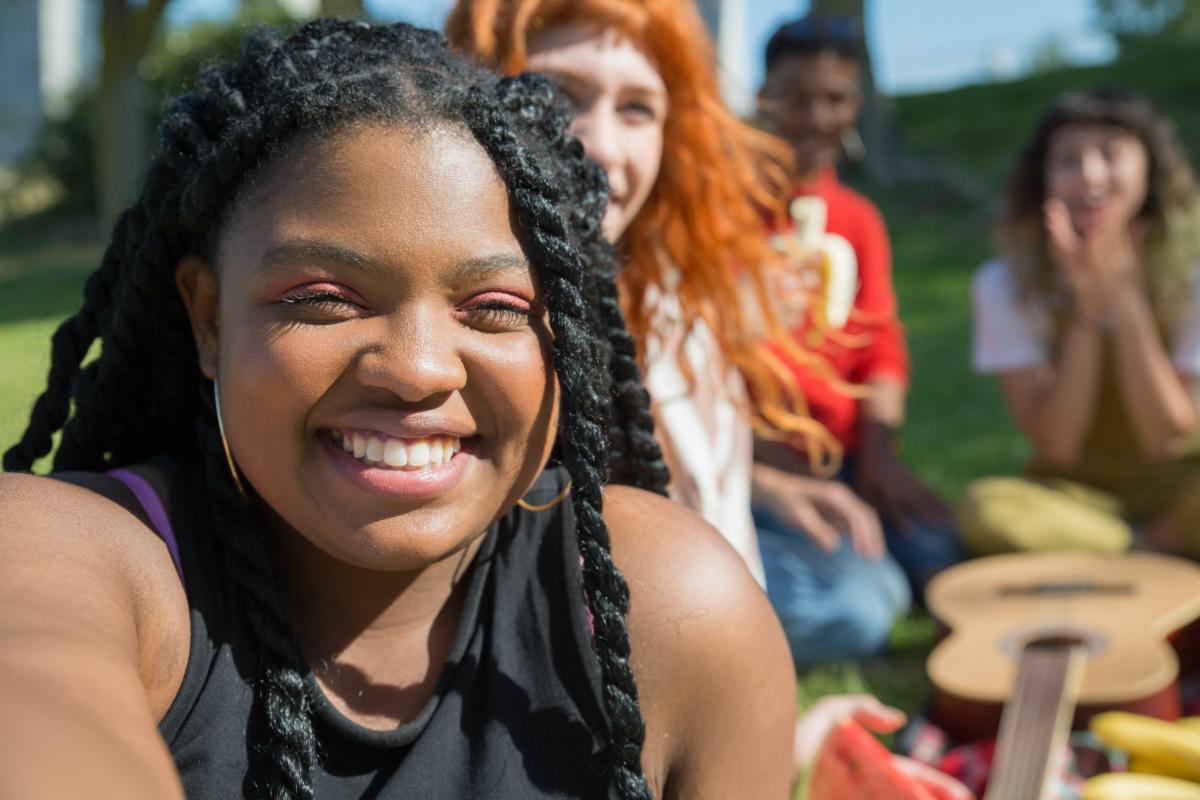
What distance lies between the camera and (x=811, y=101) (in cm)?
402

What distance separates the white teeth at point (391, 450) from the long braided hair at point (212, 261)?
0.17 m

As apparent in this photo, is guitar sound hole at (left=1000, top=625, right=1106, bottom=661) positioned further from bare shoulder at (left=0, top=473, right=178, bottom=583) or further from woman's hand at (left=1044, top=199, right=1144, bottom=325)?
bare shoulder at (left=0, top=473, right=178, bottom=583)

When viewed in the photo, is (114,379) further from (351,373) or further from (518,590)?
(518,590)

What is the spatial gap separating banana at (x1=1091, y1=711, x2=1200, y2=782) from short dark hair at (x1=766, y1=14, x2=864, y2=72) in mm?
2253

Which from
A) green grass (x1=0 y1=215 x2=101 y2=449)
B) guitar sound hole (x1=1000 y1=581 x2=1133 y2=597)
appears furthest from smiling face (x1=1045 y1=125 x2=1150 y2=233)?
green grass (x1=0 y1=215 x2=101 y2=449)

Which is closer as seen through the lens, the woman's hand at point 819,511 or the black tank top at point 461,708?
the black tank top at point 461,708

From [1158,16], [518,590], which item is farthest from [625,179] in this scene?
[1158,16]

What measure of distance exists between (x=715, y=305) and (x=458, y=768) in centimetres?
138

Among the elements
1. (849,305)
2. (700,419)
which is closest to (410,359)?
(700,419)

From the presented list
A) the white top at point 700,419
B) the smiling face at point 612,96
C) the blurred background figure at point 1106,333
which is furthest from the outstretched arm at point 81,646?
the blurred background figure at point 1106,333

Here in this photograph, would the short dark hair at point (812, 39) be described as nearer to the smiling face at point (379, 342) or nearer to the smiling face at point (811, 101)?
the smiling face at point (811, 101)

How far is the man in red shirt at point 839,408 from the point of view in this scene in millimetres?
3578

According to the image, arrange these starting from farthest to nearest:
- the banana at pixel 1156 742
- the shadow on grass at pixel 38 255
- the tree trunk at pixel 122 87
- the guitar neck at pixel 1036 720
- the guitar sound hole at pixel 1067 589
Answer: the tree trunk at pixel 122 87, the shadow on grass at pixel 38 255, the guitar sound hole at pixel 1067 589, the banana at pixel 1156 742, the guitar neck at pixel 1036 720

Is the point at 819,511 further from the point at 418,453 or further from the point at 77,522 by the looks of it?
the point at 77,522
